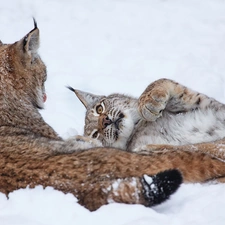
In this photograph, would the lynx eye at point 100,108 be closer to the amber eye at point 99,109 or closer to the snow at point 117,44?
the amber eye at point 99,109

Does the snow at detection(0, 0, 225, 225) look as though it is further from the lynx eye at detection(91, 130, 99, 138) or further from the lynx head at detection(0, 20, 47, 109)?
the lynx head at detection(0, 20, 47, 109)

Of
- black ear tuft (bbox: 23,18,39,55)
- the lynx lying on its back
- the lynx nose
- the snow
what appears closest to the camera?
black ear tuft (bbox: 23,18,39,55)

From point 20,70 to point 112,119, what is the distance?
100cm

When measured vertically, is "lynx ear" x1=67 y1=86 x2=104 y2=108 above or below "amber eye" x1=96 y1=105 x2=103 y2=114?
above

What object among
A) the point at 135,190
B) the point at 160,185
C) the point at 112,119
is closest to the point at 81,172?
the point at 135,190

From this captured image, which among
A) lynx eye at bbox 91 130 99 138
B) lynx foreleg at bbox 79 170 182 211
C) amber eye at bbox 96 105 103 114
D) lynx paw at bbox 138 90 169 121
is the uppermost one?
lynx paw at bbox 138 90 169 121

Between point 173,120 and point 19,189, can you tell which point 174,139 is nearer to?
point 173,120

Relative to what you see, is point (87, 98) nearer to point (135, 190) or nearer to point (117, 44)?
point (117, 44)

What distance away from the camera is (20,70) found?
614cm

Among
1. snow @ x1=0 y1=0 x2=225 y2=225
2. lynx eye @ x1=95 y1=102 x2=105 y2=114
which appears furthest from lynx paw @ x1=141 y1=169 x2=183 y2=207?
snow @ x1=0 y1=0 x2=225 y2=225

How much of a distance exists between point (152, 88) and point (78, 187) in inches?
70.6

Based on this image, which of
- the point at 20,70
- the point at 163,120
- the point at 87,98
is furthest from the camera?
the point at 87,98

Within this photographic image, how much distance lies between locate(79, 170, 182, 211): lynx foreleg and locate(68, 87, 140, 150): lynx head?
1894mm

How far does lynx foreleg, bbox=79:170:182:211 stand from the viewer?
4480mm
